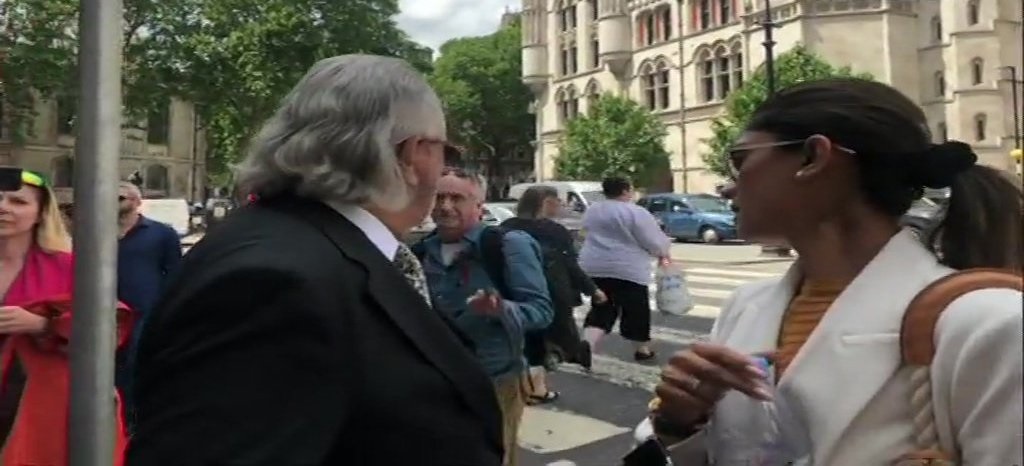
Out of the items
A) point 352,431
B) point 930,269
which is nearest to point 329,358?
point 352,431

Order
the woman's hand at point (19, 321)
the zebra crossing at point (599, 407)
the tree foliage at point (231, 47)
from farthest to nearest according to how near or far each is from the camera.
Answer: the tree foliage at point (231, 47), the zebra crossing at point (599, 407), the woman's hand at point (19, 321)

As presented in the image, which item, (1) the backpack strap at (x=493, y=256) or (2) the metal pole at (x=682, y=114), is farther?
(2) the metal pole at (x=682, y=114)

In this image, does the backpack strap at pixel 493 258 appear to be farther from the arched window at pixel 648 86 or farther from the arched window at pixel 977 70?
the arched window at pixel 648 86

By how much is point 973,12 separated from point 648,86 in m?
18.1

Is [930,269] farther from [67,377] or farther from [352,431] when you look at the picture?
[67,377]

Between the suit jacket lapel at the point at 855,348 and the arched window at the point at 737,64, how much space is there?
5003 centimetres

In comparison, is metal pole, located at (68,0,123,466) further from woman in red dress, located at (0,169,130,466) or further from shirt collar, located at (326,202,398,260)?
shirt collar, located at (326,202,398,260)

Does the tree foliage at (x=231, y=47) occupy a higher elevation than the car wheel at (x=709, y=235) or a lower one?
higher

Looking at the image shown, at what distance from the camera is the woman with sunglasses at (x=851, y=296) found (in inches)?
57.3

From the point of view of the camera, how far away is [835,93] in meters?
1.82

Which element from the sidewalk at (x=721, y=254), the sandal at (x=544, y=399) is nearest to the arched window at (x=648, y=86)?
the sidewalk at (x=721, y=254)

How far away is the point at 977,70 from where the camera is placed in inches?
1832

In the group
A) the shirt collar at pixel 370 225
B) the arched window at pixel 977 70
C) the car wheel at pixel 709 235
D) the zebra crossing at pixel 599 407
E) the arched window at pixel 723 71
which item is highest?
the arched window at pixel 723 71

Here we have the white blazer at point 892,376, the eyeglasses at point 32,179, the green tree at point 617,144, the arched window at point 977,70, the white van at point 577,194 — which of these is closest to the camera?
the white blazer at point 892,376
